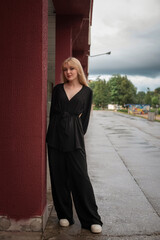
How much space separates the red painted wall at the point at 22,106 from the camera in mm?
2830

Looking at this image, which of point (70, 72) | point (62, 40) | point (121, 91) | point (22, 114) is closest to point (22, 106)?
point (22, 114)

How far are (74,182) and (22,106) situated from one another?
1031 mm

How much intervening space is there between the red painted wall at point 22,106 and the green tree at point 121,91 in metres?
78.6

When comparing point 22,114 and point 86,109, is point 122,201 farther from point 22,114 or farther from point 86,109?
point 22,114

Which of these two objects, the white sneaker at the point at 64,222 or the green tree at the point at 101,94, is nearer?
the white sneaker at the point at 64,222

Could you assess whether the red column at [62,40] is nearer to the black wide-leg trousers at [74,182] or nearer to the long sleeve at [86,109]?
the long sleeve at [86,109]

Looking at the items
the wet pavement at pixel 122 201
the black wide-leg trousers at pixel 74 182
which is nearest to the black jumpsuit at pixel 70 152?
the black wide-leg trousers at pixel 74 182

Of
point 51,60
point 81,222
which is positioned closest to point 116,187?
point 81,222

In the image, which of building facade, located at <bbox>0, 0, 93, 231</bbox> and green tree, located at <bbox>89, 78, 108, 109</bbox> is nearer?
building facade, located at <bbox>0, 0, 93, 231</bbox>

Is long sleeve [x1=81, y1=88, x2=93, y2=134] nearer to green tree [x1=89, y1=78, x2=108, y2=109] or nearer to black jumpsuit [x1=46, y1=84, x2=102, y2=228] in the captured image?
black jumpsuit [x1=46, y1=84, x2=102, y2=228]

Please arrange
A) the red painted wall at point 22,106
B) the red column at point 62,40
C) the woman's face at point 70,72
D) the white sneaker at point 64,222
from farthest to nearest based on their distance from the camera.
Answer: the red column at point 62,40, the white sneaker at point 64,222, the woman's face at point 70,72, the red painted wall at point 22,106

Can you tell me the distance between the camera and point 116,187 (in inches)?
190

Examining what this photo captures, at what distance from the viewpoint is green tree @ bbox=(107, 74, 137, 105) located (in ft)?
263

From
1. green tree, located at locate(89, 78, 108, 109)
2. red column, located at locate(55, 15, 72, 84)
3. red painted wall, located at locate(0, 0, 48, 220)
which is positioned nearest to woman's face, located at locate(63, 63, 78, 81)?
red painted wall, located at locate(0, 0, 48, 220)
